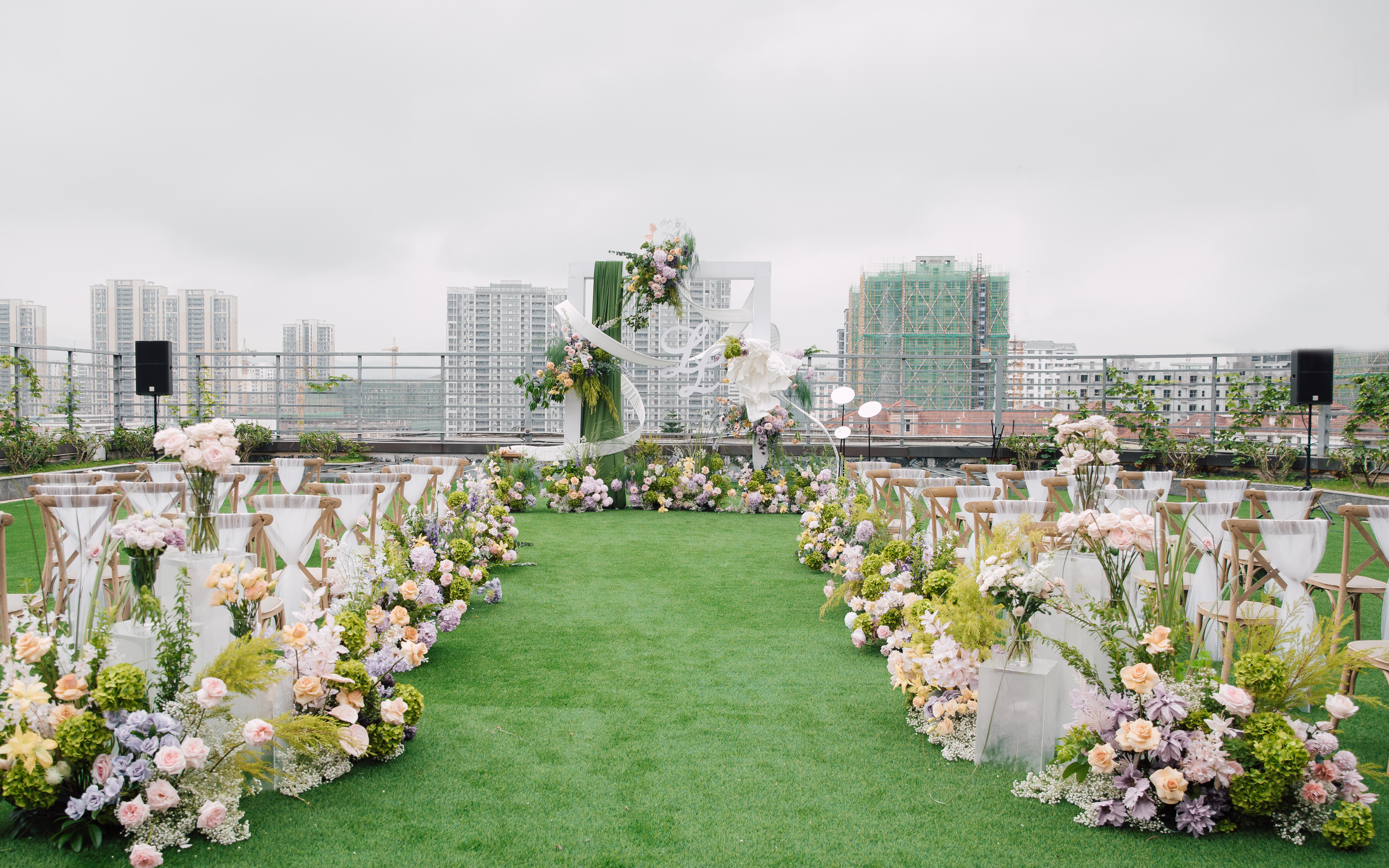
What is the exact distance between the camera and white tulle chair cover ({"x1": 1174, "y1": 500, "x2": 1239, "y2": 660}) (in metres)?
3.41

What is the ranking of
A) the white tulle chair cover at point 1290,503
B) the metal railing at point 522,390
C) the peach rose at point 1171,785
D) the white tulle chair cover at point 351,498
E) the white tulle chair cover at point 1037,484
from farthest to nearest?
the metal railing at point 522,390 < the white tulle chair cover at point 1037,484 < the white tulle chair cover at point 351,498 < the white tulle chair cover at point 1290,503 < the peach rose at point 1171,785

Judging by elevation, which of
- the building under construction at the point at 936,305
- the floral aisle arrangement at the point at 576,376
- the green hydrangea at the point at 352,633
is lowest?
the green hydrangea at the point at 352,633

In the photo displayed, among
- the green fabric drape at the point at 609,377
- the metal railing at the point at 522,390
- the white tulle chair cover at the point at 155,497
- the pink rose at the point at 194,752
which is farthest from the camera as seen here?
the metal railing at the point at 522,390

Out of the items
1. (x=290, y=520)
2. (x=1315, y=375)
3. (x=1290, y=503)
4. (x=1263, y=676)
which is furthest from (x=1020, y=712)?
(x=1315, y=375)

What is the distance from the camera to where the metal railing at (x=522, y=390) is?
11.1m

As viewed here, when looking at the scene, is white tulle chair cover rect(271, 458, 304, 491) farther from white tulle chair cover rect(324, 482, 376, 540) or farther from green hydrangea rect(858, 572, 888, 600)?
green hydrangea rect(858, 572, 888, 600)

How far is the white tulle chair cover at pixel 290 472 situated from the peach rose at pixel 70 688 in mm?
3049

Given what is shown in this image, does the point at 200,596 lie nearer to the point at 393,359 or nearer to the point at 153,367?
the point at 153,367

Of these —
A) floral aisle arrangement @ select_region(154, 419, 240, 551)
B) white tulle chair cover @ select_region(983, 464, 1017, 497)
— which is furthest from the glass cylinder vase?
white tulle chair cover @ select_region(983, 464, 1017, 497)

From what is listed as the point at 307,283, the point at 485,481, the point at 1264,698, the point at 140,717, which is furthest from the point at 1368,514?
the point at 307,283

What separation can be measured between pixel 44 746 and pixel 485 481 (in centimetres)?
498

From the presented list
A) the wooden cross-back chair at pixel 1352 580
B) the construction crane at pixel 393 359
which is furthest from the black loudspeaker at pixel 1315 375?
the construction crane at pixel 393 359

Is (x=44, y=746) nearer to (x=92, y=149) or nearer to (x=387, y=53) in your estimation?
(x=387, y=53)

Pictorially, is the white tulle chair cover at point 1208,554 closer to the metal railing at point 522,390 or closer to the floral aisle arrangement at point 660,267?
the floral aisle arrangement at point 660,267
